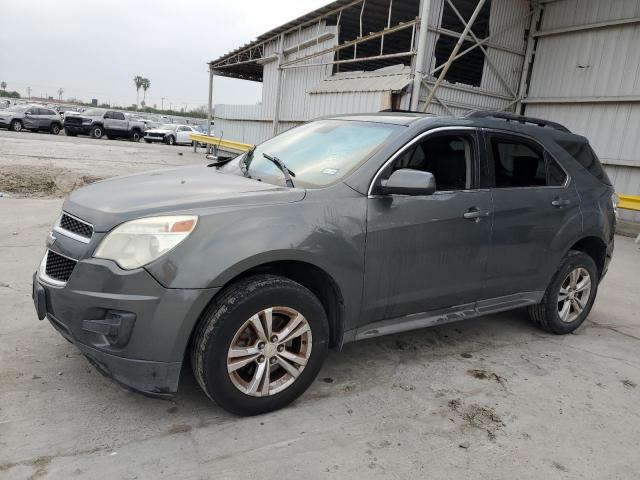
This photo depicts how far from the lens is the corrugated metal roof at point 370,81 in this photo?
507 inches

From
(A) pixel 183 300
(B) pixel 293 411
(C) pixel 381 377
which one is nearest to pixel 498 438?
(C) pixel 381 377

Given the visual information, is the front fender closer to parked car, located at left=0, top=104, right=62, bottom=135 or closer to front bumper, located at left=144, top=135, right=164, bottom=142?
parked car, located at left=0, top=104, right=62, bottom=135

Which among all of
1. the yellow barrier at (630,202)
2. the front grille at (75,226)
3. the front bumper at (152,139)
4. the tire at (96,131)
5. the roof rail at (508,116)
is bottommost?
the front bumper at (152,139)

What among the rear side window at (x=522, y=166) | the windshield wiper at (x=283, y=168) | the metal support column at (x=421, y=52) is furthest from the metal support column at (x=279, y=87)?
the windshield wiper at (x=283, y=168)

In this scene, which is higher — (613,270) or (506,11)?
(506,11)

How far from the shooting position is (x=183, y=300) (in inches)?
99.5

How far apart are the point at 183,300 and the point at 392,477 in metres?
1.34

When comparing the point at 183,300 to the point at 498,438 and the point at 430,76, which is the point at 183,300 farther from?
the point at 430,76

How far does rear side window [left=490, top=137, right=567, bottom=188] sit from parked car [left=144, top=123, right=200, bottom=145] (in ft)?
102

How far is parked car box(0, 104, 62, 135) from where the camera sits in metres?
26.7

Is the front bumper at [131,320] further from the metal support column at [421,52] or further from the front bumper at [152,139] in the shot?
the front bumper at [152,139]

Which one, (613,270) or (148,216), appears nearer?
(148,216)

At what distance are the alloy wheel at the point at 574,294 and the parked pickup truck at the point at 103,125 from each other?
29.6 metres

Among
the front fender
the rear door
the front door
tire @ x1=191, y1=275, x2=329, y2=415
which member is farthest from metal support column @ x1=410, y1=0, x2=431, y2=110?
tire @ x1=191, y1=275, x2=329, y2=415
